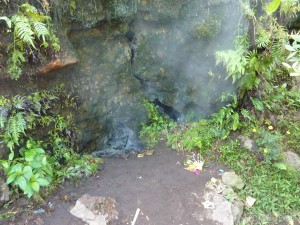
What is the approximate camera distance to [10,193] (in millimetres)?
4809

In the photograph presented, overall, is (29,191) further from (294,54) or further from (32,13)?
(294,54)

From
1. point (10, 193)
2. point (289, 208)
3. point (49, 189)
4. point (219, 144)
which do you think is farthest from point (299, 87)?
point (10, 193)

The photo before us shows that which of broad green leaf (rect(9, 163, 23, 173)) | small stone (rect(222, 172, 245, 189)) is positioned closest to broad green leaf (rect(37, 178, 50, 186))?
broad green leaf (rect(9, 163, 23, 173))

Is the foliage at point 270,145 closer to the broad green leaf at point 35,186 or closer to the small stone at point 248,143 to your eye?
the small stone at point 248,143

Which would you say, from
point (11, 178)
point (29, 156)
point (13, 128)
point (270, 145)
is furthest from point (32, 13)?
point (270, 145)

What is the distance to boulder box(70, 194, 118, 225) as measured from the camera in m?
4.79

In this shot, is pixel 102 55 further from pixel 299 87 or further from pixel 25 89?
pixel 299 87

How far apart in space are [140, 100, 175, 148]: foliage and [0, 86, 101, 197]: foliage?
5.09ft

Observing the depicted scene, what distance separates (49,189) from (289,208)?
4.36m

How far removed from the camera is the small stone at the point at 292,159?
5848mm

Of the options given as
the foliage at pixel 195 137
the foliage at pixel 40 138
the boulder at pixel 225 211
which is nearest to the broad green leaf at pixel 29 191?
the foliage at pixel 40 138

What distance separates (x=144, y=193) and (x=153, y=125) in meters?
2.27

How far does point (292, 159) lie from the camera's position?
5930 mm

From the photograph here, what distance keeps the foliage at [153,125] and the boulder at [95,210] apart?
2210mm
